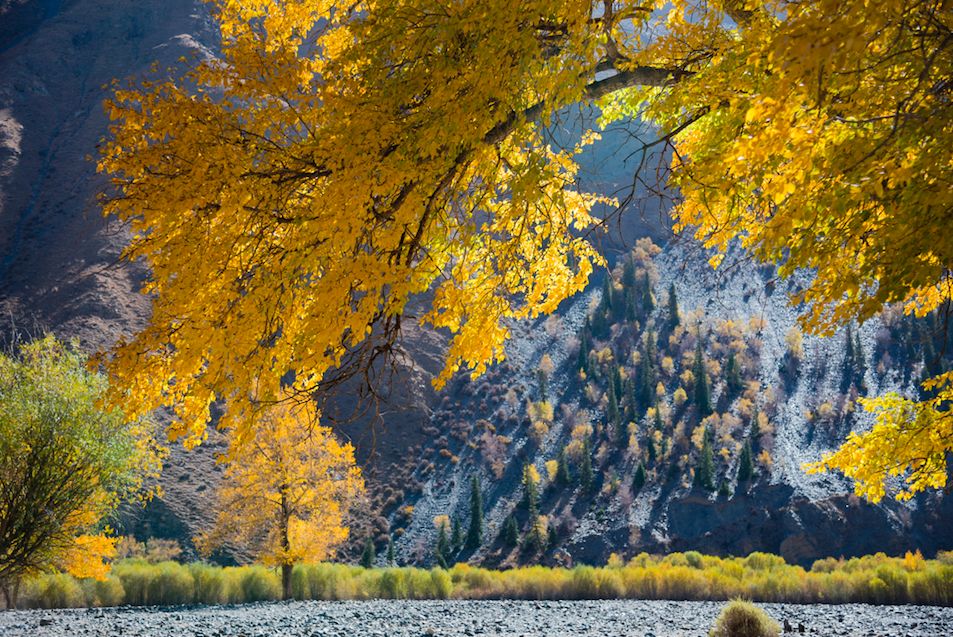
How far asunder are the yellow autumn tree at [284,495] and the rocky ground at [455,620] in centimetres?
199

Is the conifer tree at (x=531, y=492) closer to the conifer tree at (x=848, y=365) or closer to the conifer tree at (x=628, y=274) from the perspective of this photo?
the conifer tree at (x=848, y=365)

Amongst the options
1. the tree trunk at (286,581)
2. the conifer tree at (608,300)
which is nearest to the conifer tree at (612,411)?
the conifer tree at (608,300)

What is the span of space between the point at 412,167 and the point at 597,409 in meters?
65.6

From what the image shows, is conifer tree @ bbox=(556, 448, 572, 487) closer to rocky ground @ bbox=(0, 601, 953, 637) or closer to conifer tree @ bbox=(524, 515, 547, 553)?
conifer tree @ bbox=(524, 515, 547, 553)

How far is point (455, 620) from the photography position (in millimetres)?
17422

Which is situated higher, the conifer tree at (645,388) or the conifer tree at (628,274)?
the conifer tree at (628,274)

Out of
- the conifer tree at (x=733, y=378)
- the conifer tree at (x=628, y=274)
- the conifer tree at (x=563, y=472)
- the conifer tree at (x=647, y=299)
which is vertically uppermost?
the conifer tree at (x=628, y=274)

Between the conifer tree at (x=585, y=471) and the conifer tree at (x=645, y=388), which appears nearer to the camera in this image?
the conifer tree at (x=585, y=471)

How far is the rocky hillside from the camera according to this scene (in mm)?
48750

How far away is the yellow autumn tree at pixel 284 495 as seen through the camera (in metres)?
21.4

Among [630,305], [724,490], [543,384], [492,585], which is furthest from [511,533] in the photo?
[630,305]

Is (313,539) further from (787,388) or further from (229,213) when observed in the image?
(787,388)

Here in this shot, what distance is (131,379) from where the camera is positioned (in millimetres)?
4777

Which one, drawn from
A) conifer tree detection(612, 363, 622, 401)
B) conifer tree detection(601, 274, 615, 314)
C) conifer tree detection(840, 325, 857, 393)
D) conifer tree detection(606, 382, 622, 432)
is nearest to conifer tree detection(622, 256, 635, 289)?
conifer tree detection(601, 274, 615, 314)
